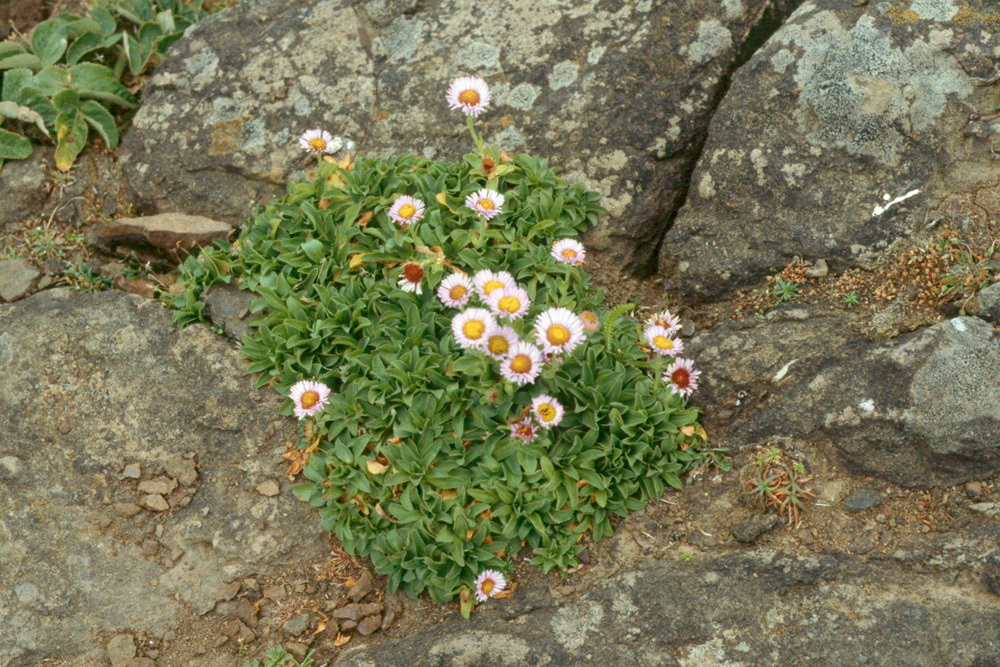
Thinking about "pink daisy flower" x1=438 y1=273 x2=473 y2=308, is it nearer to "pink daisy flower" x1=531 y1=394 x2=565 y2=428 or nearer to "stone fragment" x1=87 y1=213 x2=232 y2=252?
"pink daisy flower" x1=531 y1=394 x2=565 y2=428

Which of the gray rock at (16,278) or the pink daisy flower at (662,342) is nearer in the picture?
the pink daisy flower at (662,342)

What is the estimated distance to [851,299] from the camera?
432 cm

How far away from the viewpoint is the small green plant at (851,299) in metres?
4.33

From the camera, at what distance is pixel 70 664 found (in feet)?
13.3

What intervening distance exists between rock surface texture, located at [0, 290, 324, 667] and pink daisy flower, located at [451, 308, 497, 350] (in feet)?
3.89

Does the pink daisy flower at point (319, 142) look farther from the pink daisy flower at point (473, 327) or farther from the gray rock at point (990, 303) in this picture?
the gray rock at point (990, 303)

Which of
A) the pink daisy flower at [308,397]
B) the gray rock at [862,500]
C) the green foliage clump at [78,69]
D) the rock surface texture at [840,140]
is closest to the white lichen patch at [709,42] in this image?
the rock surface texture at [840,140]

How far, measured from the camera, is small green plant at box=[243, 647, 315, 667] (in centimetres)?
397

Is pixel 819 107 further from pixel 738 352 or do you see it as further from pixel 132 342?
pixel 132 342

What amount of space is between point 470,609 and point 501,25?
3.68 m

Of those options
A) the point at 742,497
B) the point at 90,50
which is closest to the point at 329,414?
the point at 742,497

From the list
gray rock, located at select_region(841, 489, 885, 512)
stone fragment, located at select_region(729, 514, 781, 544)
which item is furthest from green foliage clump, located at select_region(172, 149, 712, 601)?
gray rock, located at select_region(841, 489, 885, 512)

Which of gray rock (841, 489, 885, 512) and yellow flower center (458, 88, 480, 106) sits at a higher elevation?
yellow flower center (458, 88, 480, 106)

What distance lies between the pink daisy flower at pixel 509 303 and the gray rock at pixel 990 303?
7.04 ft
